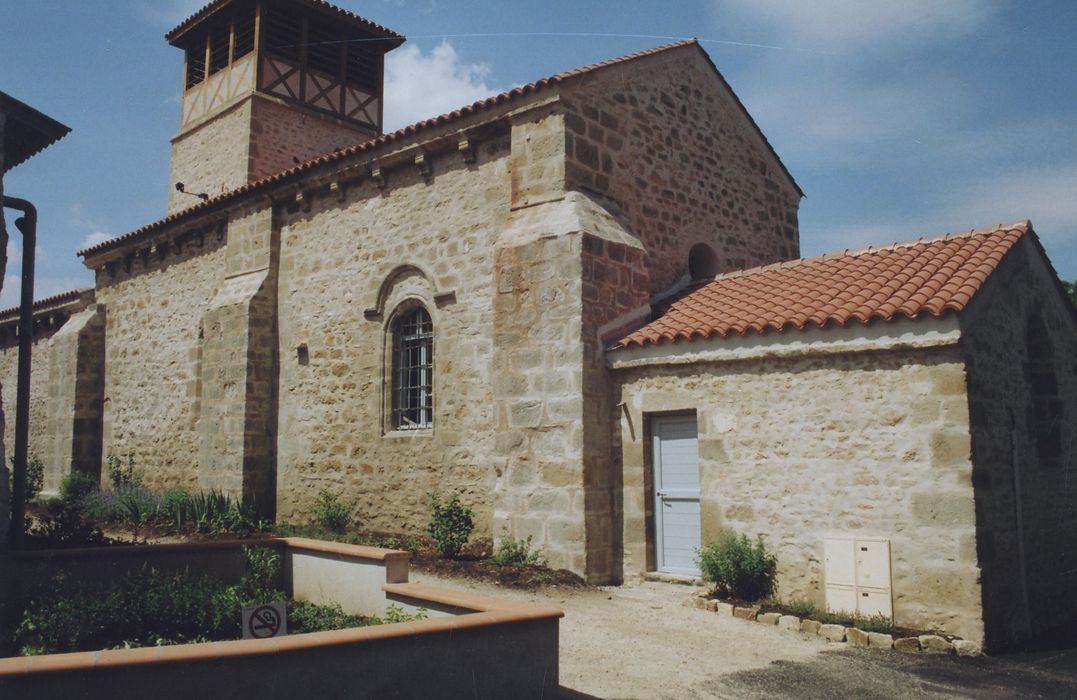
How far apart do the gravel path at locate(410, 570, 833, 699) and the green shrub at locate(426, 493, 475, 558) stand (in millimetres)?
1181

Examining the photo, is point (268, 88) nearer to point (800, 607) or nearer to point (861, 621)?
point (800, 607)

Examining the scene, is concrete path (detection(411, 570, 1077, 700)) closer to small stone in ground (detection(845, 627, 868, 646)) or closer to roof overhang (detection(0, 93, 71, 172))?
small stone in ground (detection(845, 627, 868, 646))

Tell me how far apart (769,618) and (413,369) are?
19.7 feet

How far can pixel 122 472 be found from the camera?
1619 centimetres

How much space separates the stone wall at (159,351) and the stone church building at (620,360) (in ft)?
0.26

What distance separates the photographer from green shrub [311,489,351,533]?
11627 millimetres

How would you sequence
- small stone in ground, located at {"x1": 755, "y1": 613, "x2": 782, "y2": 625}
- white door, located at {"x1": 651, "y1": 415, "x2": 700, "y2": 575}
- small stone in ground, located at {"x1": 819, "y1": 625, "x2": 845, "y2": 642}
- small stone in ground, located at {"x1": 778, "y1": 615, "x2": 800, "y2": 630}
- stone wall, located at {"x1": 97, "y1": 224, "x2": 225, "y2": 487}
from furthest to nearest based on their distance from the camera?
stone wall, located at {"x1": 97, "y1": 224, "x2": 225, "y2": 487} → white door, located at {"x1": 651, "y1": 415, "x2": 700, "y2": 575} → small stone in ground, located at {"x1": 755, "y1": 613, "x2": 782, "y2": 625} → small stone in ground, located at {"x1": 778, "y1": 615, "x2": 800, "y2": 630} → small stone in ground, located at {"x1": 819, "y1": 625, "x2": 845, "y2": 642}

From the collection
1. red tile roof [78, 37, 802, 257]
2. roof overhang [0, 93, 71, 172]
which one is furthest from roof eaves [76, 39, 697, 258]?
roof overhang [0, 93, 71, 172]

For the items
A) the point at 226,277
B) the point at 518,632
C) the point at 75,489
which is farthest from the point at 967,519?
the point at 75,489

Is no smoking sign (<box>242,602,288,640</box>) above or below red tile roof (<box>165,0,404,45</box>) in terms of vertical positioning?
below

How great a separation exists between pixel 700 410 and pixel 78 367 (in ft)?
46.0

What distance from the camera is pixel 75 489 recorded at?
625 inches

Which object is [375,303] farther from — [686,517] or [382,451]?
[686,517]

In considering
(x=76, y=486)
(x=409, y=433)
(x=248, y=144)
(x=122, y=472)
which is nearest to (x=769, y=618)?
(x=409, y=433)
